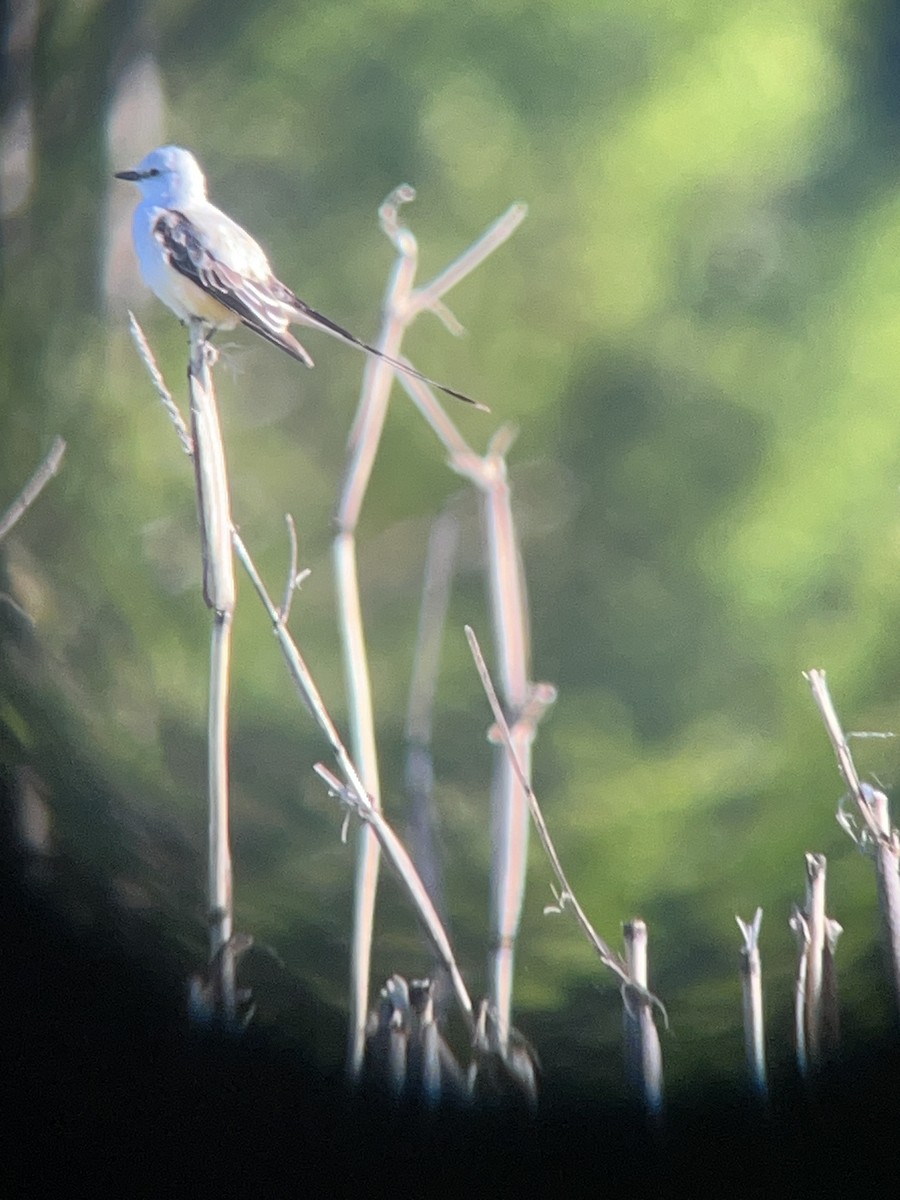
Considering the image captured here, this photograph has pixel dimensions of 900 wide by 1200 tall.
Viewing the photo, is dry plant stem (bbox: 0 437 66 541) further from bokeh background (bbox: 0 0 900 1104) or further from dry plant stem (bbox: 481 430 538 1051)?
dry plant stem (bbox: 481 430 538 1051)

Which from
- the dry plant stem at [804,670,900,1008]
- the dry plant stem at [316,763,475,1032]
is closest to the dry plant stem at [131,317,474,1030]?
the dry plant stem at [316,763,475,1032]

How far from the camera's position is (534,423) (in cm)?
90

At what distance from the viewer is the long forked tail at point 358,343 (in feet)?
2.97

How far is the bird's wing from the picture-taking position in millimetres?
915

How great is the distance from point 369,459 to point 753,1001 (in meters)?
0.53

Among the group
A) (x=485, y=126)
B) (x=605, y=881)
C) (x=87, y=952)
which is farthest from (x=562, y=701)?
(x=87, y=952)

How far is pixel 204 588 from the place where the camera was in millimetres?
965

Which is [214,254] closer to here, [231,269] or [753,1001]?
[231,269]

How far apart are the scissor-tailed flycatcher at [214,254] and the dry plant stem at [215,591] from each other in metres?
0.04

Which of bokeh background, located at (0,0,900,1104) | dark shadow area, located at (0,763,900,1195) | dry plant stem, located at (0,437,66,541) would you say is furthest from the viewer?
dark shadow area, located at (0,763,900,1195)

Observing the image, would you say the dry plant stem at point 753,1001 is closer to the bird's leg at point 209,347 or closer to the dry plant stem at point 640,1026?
the dry plant stem at point 640,1026

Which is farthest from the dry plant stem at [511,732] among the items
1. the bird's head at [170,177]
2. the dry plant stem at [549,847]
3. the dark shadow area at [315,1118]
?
the bird's head at [170,177]

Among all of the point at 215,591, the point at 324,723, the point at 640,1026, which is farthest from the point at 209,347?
the point at 640,1026

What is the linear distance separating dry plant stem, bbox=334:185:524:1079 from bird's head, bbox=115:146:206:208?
5.4 inches
